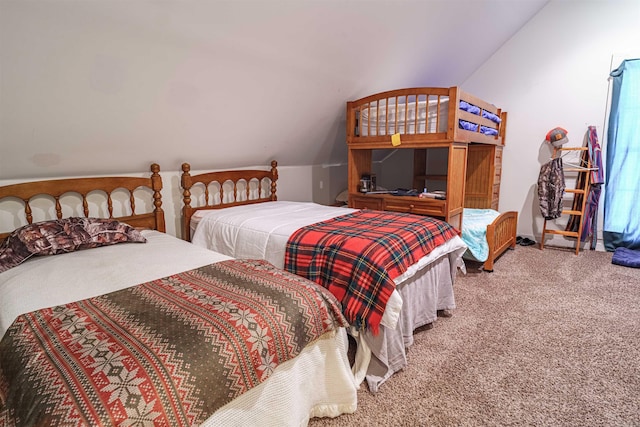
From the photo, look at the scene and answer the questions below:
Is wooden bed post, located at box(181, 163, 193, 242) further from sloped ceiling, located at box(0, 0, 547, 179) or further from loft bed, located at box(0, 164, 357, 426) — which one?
loft bed, located at box(0, 164, 357, 426)

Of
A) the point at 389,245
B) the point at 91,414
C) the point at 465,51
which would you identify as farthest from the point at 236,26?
the point at 465,51

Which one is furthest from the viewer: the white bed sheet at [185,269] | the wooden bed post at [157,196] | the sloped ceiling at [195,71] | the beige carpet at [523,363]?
the wooden bed post at [157,196]

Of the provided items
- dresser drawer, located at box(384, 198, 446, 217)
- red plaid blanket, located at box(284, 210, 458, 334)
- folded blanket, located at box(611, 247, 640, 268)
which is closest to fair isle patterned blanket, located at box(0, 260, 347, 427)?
red plaid blanket, located at box(284, 210, 458, 334)

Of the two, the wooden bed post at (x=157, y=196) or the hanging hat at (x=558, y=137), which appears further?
the hanging hat at (x=558, y=137)

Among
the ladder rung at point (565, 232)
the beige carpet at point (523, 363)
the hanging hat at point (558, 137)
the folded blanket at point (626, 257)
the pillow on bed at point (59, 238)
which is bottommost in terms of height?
the beige carpet at point (523, 363)

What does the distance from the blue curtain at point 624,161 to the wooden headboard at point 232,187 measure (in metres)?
3.77

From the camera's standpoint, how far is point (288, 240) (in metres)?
2.06

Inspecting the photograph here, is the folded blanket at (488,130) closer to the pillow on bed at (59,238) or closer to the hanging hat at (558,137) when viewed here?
the hanging hat at (558,137)

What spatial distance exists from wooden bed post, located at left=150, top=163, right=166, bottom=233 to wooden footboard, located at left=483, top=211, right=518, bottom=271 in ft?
9.61

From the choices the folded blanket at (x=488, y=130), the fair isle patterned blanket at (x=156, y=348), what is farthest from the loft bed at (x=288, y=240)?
the folded blanket at (x=488, y=130)

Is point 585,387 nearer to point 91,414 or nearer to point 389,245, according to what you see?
point 389,245

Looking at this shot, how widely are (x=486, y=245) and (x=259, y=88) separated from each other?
2.53m

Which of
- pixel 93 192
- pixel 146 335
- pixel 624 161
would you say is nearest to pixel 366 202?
pixel 93 192

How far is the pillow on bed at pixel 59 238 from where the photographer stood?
5.72 feet
